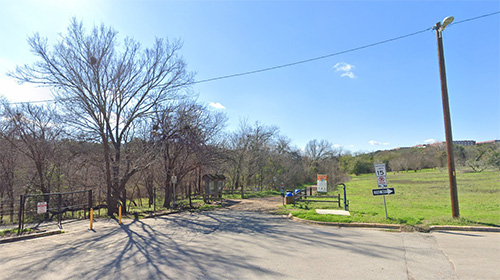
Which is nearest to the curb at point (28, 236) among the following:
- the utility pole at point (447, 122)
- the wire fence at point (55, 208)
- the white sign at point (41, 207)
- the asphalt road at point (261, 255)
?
the asphalt road at point (261, 255)

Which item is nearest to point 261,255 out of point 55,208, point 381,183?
point 381,183

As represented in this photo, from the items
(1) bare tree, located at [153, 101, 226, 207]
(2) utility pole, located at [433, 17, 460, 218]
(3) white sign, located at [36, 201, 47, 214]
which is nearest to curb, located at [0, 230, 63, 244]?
(3) white sign, located at [36, 201, 47, 214]

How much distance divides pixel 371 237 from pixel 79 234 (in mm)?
11024

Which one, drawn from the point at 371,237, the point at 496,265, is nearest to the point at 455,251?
the point at 496,265

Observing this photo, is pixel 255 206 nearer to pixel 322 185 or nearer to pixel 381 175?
pixel 322 185

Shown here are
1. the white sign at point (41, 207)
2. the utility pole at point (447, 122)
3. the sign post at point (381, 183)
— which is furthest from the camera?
the white sign at point (41, 207)

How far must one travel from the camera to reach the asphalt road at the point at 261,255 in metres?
5.46

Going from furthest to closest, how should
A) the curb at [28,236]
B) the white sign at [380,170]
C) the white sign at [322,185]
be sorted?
the white sign at [322,185]
the white sign at [380,170]
the curb at [28,236]

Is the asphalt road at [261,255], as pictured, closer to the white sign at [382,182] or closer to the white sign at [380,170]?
the white sign at [382,182]

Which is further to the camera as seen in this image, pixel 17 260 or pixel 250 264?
pixel 17 260

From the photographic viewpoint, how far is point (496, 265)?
554 centimetres

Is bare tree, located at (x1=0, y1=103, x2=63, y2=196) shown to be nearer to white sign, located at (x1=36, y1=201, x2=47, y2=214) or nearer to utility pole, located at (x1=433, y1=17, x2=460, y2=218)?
white sign, located at (x1=36, y1=201, x2=47, y2=214)

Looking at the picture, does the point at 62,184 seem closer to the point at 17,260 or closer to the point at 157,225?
the point at 157,225

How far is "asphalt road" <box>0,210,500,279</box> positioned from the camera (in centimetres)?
546
